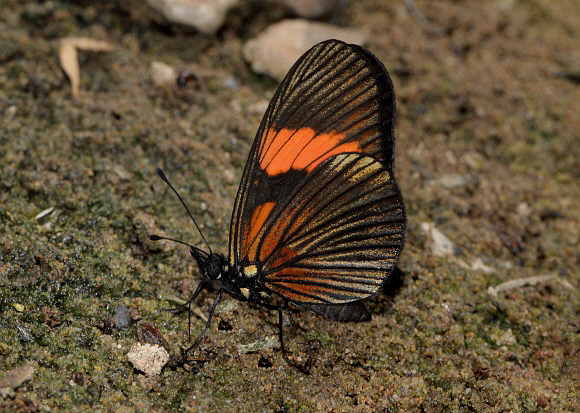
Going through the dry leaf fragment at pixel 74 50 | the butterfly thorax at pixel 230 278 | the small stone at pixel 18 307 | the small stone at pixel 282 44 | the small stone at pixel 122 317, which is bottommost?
the small stone at pixel 122 317

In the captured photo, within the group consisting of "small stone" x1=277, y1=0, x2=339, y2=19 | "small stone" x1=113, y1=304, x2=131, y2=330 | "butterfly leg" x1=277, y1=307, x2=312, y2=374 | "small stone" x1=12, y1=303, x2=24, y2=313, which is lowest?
"small stone" x1=113, y1=304, x2=131, y2=330

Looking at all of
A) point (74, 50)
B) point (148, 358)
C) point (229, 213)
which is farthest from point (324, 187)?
point (74, 50)

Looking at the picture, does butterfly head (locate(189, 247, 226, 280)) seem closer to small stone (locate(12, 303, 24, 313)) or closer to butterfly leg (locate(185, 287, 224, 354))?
butterfly leg (locate(185, 287, 224, 354))

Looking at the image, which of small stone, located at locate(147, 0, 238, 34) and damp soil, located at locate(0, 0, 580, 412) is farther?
small stone, located at locate(147, 0, 238, 34)

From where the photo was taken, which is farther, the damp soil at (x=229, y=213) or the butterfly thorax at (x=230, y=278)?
the butterfly thorax at (x=230, y=278)

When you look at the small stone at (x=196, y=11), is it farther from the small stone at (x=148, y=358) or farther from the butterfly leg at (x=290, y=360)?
the small stone at (x=148, y=358)

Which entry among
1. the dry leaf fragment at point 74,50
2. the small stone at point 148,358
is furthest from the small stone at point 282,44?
the small stone at point 148,358

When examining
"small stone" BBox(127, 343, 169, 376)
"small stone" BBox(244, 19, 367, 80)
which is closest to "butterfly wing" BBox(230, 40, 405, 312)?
"small stone" BBox(127, 343, 169, 376)
